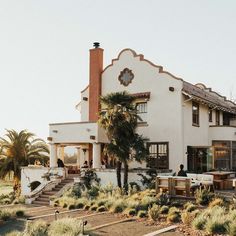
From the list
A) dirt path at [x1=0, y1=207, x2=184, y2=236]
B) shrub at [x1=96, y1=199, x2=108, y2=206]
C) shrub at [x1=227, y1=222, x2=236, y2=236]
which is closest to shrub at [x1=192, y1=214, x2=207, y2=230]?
dirt path at [x1=0, y1=207, x2=184, y2=236]

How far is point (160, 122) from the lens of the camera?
87.6ft

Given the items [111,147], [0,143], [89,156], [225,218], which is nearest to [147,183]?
[111,147]

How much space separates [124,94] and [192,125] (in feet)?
20.6

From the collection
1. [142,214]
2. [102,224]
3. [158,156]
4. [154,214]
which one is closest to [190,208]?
[154,214]

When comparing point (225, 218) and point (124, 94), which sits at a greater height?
point (124, 94)

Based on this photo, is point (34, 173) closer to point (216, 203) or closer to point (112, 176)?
point (112, 176)

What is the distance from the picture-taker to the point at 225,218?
13461 millimetres

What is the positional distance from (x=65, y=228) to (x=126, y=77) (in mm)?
17290

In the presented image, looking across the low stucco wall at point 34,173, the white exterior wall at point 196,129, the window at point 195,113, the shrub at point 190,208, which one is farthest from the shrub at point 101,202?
the window at point 195,113

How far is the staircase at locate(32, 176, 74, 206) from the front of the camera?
917 inches

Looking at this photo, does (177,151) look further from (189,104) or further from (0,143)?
(0,143)

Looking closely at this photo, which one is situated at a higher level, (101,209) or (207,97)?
(207,97)

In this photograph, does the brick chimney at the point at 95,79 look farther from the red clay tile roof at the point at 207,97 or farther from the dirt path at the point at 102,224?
the dirt path at the point at 102,224

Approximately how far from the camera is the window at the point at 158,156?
2652 centimetres
